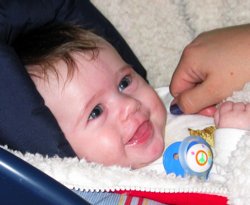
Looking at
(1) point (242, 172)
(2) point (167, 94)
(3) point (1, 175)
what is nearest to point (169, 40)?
(2) point (167, 94)

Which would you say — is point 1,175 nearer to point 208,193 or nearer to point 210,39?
point 208,193

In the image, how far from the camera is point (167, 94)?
1.26 m

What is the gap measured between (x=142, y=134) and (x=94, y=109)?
0.10m

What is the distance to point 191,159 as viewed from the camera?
3.13 feet

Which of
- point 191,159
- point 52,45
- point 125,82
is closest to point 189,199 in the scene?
point 191,159

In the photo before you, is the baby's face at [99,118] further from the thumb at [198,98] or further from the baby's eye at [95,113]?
the thumb at [198,98]

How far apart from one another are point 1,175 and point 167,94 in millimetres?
704

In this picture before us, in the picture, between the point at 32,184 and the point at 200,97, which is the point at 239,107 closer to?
the point at 200,97

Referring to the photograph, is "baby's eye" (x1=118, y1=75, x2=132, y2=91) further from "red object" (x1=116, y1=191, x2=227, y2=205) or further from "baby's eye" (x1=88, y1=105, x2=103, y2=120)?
"red object" (x1=116, y1=191, x2=227, y2=205)

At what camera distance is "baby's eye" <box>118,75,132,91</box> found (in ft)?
3.52

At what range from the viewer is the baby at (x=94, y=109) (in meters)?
0.99

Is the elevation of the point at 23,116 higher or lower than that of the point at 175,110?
higher

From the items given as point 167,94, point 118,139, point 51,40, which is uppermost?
point 51,40

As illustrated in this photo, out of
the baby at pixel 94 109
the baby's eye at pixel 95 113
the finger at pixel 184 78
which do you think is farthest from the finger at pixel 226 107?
the baby's eye at pixel 95 113
